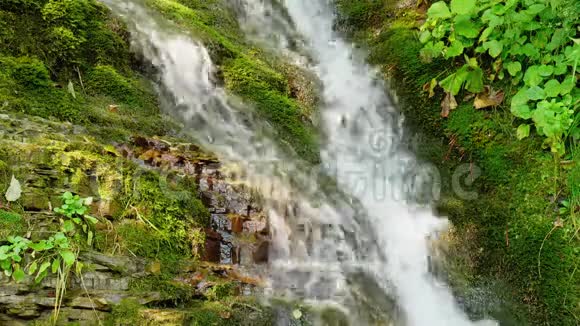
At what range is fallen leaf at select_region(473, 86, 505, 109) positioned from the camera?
440 centimetres

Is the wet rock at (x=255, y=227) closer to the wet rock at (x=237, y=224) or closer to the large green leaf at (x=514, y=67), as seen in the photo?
the wet rock at (x=237, y=224)

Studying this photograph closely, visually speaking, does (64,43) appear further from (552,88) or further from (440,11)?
(552,88)

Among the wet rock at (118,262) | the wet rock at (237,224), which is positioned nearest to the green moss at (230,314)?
the wet rock at (118,262)

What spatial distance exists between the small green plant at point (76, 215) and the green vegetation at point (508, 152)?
320 centimetres

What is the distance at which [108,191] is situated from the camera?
3164mm

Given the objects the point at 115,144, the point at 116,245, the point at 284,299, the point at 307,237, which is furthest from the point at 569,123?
the point at 115,144

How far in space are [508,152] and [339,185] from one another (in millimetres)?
1720

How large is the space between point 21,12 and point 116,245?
2.80 m

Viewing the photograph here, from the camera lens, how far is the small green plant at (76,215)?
267cm

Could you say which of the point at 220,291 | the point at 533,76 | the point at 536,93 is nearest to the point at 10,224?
the point at 220,291

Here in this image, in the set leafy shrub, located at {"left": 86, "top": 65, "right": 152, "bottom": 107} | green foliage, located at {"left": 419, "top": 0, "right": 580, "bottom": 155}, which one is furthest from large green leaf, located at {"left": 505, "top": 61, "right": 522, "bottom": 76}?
leafy shrub, located at {"left": 86, "top": 65, "right": 152, "bottom": 107}

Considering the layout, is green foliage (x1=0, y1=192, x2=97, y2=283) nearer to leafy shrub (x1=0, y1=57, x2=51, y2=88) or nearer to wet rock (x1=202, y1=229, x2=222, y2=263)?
wet rock (x1=202, y1=229, x2=222, y2=263)

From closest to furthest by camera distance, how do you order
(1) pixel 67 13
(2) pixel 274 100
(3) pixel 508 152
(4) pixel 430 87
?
(3) pixel 508 152 < (1) pixel 67 13 < (4) pixel 430 87 < (2) pixel 274 100

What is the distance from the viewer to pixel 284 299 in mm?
3373
